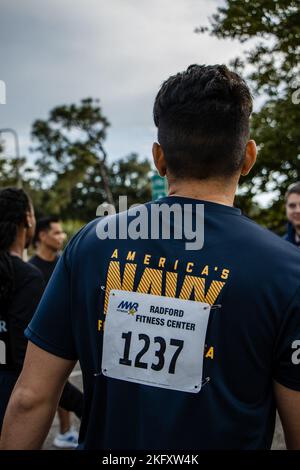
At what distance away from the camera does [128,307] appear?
54.1 inches

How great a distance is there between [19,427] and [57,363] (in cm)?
21

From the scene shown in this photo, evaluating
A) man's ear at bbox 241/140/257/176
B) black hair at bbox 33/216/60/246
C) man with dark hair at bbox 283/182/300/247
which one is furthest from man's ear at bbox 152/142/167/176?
black hair at bbox 33/216/60/246

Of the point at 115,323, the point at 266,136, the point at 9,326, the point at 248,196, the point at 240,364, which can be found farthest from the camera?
the point at 248,196

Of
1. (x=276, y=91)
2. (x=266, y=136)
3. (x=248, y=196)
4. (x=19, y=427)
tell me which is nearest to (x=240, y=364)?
(x=19, y=427)

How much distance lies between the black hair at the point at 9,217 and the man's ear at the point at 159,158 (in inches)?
55.5

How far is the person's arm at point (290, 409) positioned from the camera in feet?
4.26

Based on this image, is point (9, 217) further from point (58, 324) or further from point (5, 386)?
point (58, 324)

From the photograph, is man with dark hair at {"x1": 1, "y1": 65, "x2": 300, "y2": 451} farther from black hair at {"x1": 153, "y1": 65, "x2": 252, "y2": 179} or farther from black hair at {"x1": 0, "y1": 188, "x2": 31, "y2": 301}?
black hair at {"x1": 0, "y1": 188, "x2": 31, "y2": 301}

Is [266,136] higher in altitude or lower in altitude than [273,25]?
lower

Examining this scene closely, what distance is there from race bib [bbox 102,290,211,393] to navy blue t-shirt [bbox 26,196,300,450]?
0.07ft

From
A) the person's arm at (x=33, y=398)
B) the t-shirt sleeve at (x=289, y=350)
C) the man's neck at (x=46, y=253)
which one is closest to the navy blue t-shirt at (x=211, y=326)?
the t-shirt sleeve at (x=289, y=350)

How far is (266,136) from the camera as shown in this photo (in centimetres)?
930

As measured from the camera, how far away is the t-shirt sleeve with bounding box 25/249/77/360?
1455 millimetres
